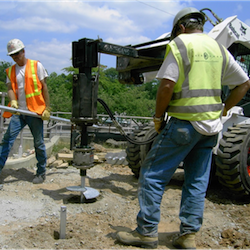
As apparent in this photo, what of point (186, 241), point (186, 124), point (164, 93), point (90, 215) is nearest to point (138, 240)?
point (186, 241)

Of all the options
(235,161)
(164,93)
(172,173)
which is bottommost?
(235,161)

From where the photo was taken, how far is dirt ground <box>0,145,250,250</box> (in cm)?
279

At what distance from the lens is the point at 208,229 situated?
335 cm

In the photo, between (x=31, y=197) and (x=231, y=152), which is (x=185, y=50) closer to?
(x=231, y=152)

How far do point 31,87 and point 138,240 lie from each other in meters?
2.88

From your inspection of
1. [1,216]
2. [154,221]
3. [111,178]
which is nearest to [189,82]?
[154,221]

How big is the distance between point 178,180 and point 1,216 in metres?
3.56

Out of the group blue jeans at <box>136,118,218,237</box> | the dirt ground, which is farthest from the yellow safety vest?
the dirt ground

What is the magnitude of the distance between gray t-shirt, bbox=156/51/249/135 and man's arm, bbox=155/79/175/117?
0.15 ft

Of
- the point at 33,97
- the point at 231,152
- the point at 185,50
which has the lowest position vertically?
the point at 231,152

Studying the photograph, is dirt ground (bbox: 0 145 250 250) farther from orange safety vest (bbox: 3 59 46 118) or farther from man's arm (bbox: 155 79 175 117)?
man's arm (bbox: 155 79 175 117)

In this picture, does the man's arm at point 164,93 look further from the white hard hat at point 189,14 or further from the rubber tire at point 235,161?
the rubber tire at point 235,161

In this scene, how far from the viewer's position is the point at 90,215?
3.54 m

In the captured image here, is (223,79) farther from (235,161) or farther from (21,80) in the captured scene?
(21,80)
